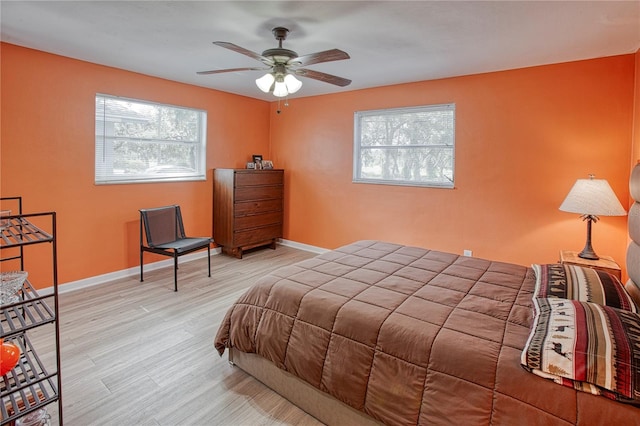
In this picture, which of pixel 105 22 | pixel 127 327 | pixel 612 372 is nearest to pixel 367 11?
pixel 105 22

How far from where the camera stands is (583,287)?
1863 millimetres

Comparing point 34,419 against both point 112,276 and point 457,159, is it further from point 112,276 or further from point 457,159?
point 457,159

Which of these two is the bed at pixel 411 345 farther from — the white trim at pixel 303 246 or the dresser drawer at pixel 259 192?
the white trim at pixel 303 246

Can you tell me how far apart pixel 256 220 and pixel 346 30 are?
314 centimetres

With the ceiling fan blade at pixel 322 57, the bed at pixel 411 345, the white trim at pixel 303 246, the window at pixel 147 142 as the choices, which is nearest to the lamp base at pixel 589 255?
the bed at pixel 411 345

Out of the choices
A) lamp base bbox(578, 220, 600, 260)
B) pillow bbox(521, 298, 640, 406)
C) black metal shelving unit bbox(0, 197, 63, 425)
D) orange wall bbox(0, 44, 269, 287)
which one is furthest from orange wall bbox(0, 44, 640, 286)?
black metal shelving unit bbox(0, 197, 63, 425)

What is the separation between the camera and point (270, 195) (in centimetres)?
538

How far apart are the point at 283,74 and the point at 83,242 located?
290 centimetres

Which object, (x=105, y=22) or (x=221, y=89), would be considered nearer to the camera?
(x=105, y=22)

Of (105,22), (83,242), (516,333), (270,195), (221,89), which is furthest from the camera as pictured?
(270,195)

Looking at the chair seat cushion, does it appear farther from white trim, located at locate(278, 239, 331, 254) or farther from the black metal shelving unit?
the black metal shelving unit

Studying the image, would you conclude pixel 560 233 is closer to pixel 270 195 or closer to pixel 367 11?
pixel 367 11

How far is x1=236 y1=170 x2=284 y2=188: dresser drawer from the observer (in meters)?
4.85

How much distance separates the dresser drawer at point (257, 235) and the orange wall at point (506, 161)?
0.96 m
